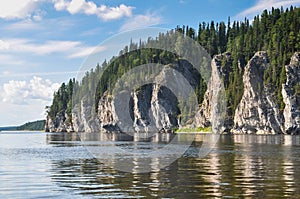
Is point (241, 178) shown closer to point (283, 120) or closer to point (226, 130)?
point (283, 120)

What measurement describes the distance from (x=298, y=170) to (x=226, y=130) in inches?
5480

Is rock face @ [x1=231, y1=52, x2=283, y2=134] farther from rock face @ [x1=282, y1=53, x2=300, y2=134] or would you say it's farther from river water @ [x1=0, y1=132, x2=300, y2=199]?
river water @ [x1=0, y1=132, x2=300, y2=199]

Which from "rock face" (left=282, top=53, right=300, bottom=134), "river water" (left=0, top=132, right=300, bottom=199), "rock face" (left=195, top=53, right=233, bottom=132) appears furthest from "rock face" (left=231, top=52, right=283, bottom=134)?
"river water" (left=0, top=132, right=300, bottom=199)

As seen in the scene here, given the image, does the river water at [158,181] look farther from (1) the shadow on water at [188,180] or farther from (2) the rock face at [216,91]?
(2) the rock face at [216,91]

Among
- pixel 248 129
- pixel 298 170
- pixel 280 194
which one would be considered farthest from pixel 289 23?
pixel 280 194

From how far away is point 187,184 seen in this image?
32.0 m

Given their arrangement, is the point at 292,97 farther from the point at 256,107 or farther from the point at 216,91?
the point at 216,91

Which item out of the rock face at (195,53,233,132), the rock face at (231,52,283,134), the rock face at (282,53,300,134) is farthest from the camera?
the rock face at (195,53,233,132)

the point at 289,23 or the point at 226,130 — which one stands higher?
the point at 289,23

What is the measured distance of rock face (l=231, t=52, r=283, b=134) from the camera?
159 meters

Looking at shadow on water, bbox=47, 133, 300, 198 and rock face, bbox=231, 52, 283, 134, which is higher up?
rock face, bbox=231, 52, 283, 134

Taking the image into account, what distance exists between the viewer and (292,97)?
15000 cm

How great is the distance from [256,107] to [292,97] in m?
20.0

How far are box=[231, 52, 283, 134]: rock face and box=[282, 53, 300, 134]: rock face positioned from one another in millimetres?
7818
